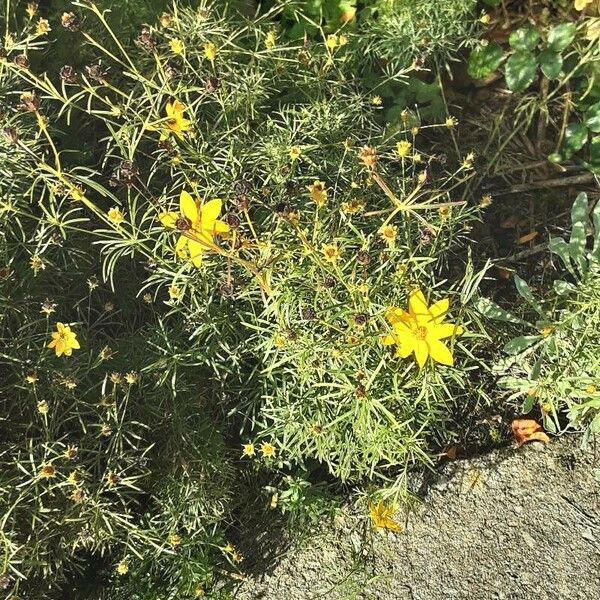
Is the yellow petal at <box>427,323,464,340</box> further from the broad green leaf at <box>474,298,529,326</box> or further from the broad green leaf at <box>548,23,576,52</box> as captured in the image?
the broad green leaf at <box>548,23,576,52</box>

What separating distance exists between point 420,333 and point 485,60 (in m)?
1.26

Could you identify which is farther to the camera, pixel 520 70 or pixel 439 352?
pixel 520 70

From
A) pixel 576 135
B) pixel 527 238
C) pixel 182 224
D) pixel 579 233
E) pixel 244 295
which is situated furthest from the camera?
pixel 527 238

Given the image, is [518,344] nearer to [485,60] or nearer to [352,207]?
[352,207]

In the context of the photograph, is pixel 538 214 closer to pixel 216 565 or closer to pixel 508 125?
pixel 508 125

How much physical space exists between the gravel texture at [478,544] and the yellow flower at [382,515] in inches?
5.8

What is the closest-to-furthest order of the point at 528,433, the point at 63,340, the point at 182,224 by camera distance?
the point at 182,224
the point at 63,340
the point at 528,433

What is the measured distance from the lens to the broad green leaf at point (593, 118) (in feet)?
7.06

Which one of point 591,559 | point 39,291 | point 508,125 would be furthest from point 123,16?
point 591,559

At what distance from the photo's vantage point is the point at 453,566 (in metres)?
1.98

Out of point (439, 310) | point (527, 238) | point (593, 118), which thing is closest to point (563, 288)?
point (439, 310)

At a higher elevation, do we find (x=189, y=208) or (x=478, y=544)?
(x=189, y=208)

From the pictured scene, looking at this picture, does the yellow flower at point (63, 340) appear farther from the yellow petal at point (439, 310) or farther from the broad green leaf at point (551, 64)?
the broad green leaf at point (551, 64)

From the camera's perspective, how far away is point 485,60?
2348 millimetres
